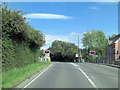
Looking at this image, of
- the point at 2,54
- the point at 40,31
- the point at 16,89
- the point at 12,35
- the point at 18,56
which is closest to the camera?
the point at 16,89

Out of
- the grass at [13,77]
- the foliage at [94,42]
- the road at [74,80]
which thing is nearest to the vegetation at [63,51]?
the foliage at [94,42]

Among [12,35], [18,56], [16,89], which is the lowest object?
[16,89]

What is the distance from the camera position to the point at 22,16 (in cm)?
1702

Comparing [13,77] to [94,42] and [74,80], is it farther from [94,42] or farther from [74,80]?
[94,42]

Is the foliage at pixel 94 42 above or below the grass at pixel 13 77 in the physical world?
above

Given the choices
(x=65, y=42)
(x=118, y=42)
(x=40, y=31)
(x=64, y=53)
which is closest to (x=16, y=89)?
(x=40, y=31)

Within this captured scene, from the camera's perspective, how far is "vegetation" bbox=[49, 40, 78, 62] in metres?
91.7

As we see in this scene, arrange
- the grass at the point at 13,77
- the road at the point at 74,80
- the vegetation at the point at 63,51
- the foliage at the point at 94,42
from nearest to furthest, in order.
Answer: the grass at the point at 13,77
the road at the point at 74,80
the foliage at the point at 94,42
the vegetation at the point at 63,51

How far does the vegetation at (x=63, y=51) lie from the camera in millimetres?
91725

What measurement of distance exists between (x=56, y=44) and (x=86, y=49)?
26.6 m

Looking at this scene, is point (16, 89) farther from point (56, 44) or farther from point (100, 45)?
point (56, 44)

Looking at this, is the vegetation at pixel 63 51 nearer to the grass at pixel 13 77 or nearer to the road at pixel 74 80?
the road at pixel 74 80

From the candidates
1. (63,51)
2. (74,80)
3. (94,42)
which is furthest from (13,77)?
(63,51)

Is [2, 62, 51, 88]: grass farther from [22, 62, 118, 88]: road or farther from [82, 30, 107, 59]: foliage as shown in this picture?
[82, 30, 107, 59]: foliage
